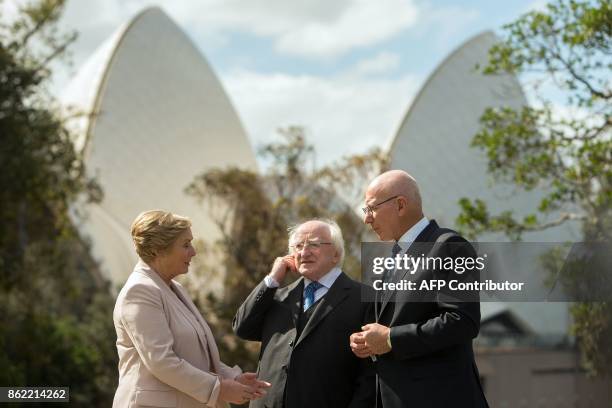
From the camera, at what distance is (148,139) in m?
25.7

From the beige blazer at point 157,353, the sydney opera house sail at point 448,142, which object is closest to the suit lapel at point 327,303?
the beige blazer at point 157,353

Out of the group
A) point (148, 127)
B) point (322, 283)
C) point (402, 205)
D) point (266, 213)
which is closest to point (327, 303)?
point (322, 283)

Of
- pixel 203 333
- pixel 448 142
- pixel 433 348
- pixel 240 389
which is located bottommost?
pixel 240 389

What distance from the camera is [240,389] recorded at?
11.0 feet

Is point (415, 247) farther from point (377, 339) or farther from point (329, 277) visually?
point (329, 277)

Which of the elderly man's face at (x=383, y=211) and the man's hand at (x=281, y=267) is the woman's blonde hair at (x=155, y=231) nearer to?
the man's hand at (x=281, y=267)

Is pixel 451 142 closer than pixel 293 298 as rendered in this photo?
No

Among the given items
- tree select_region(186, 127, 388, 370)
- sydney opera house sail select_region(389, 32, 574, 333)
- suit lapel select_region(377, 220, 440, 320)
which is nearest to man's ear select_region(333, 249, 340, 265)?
suit lapel select_region(377, 220, 440, 320)

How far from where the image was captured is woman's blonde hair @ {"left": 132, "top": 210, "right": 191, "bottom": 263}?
11.1 ft

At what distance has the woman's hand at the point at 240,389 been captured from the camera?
3.35m

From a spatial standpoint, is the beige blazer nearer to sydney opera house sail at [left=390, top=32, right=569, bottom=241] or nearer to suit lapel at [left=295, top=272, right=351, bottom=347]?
suit lapel at [left=295, top=272, right=351, bottom=347]

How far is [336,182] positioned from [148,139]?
34.4 ft

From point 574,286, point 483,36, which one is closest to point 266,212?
point 574,286

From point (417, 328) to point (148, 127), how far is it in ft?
77.2
